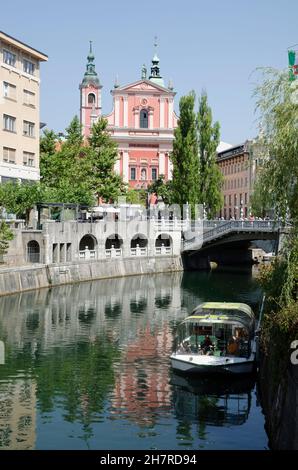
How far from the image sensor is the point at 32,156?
281 ft

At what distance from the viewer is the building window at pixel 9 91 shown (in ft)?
258

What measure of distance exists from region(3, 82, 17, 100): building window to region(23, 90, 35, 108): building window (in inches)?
91.6

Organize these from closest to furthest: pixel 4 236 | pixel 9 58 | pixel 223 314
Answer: pixel 223 314, pixel 4 236, pixel 9 58

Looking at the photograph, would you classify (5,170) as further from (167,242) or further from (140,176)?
(140,176)

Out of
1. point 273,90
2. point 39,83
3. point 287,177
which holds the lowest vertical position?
point 287,177

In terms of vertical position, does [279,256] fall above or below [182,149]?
below

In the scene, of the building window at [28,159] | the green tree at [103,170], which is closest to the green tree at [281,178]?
the building window at [28,159]

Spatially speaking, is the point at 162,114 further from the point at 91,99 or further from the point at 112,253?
the point at 112,253

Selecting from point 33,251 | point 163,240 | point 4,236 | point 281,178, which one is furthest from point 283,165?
point 163,240

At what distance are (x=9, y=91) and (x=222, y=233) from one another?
3069cm

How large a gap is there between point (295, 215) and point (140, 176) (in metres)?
106

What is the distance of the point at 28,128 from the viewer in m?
84.4

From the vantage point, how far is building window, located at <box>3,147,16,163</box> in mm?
79062

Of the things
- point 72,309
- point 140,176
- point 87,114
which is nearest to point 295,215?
point 72,309
